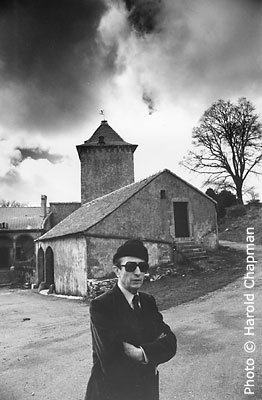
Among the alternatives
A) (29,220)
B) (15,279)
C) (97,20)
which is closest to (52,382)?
(97,20)

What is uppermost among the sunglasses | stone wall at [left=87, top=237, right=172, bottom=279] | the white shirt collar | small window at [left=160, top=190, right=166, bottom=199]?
small window at [left=160, top=190, right=166, bottom=199]

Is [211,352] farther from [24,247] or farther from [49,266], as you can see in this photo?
[24,247]

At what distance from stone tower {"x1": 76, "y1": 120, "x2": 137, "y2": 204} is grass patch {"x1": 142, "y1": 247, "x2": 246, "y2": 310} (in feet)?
41.3

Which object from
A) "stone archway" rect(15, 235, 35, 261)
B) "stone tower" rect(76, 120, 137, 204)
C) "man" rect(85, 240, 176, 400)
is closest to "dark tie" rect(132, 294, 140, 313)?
"man" rect(85, 240, 176, 400)

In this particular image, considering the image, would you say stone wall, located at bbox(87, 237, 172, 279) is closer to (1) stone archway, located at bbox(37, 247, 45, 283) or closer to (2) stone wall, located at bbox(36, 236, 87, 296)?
(2) stone wall, located at bbox(36, 236, 87, 296)

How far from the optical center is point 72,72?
194 inches

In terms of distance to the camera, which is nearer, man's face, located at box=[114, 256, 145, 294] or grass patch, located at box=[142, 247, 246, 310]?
man's face, located at box=[114, 256, 145, 294]

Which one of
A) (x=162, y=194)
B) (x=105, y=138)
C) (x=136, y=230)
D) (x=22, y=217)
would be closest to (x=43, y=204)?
(x=22, y=217)

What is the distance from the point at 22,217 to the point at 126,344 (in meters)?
28.5

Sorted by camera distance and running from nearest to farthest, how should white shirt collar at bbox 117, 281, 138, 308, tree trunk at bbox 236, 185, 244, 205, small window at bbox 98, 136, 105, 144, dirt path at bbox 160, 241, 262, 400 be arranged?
white shirt collar at bbox 117, 281, 138, 308 < dirt path at bbox 160, 241, 262, 400 < tree trunk at bbox 236, 185, 244, 205 < small window at bbox 98, 136, 105, 144

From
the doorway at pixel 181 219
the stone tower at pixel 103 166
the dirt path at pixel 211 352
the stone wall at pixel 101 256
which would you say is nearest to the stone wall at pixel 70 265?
the stone wall at pixel 101 256

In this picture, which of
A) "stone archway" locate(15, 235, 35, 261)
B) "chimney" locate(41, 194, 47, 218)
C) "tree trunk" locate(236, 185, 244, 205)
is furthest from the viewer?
"chimney" locate(41, 194, 47, 218)

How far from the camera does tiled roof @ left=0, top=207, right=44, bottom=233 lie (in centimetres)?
2764

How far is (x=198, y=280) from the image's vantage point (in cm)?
945
